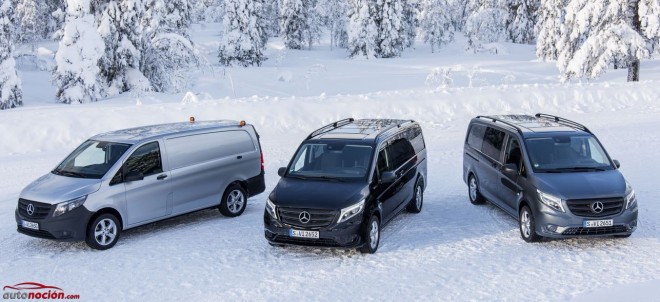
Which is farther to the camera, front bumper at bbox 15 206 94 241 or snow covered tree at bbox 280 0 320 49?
snow covered tree at bbox 280 0 320 49

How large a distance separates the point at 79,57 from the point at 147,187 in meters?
23.0

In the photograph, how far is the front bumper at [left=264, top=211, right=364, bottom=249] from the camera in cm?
911

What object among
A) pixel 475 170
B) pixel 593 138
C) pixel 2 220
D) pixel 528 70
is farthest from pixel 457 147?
pixel 528 70

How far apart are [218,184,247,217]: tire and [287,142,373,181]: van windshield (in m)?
2.13

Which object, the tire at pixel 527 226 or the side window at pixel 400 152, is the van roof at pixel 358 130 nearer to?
the side window at pixel 400 152

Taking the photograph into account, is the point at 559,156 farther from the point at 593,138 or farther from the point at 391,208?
the point at 391,208

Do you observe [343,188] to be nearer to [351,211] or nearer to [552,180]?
[351,211]

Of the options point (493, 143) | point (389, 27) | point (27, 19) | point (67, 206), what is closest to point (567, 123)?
point (493, 143)

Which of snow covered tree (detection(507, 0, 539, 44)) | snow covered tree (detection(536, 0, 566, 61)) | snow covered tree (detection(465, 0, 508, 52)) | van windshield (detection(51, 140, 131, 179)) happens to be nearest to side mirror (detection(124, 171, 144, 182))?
van windshield (detection(51, 140, 131, 179))

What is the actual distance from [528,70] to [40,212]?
154ft

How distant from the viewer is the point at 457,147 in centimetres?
1861

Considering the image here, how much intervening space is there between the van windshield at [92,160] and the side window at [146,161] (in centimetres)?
20

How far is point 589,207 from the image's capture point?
367 inches

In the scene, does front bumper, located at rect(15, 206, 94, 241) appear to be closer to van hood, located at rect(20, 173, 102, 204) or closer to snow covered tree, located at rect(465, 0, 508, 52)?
van hood, located at rect(20, 173, 102, 204)
